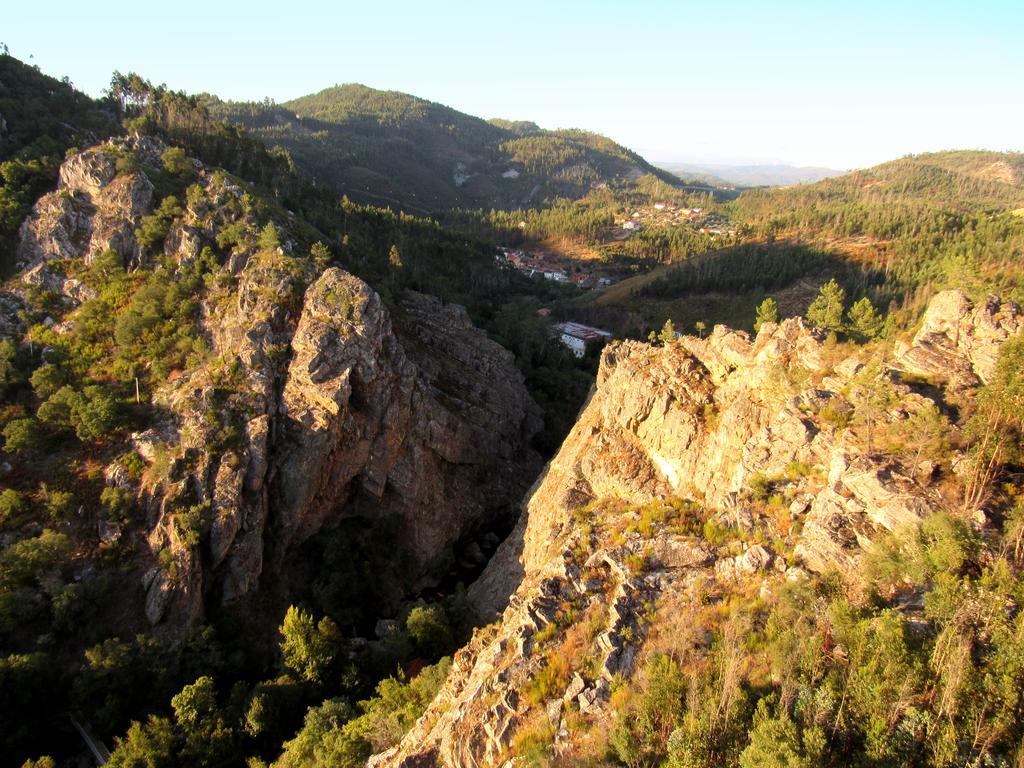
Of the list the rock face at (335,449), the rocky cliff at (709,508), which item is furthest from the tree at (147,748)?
the rocky cliff at (709,508)

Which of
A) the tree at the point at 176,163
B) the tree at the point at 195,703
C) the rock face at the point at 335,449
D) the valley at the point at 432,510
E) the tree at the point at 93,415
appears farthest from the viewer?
the tree at the point at 176,163

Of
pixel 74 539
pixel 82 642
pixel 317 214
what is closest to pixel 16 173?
pixel 317 214

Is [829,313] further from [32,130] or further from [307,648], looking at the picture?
[32,130]

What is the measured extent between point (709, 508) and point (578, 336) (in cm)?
5915

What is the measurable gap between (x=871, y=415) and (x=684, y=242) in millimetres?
125580

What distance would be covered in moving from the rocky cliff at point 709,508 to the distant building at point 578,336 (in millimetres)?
44205

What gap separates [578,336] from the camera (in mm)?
83188

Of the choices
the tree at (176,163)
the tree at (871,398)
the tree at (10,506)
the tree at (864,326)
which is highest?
the tree at (176,163)

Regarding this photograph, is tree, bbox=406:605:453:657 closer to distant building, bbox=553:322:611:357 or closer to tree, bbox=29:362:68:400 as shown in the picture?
tree, bbox=29:362:68:400

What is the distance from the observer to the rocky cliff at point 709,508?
Result: 19.1 meters

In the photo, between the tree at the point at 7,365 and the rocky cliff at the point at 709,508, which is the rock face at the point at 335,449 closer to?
the tree at the point at 7,365

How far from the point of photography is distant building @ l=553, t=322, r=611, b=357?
254 ft

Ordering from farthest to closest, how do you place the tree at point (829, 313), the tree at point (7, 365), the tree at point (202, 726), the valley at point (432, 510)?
1. the tree at point (829, 313)
2. the tree at point (7, 365)
3. the tree at point (202, 726)
4. the valley at point (432, 510)

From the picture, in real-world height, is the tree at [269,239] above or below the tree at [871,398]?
above
